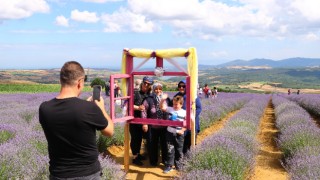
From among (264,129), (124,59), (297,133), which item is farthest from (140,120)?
(264,129)

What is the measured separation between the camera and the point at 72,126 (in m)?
2.56

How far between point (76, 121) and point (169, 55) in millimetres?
3257

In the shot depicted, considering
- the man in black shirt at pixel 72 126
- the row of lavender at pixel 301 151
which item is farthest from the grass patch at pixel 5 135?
the row of lavender at pixel 301 151

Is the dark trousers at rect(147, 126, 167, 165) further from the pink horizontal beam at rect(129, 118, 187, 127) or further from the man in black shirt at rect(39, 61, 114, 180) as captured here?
the man in black shirt at rect(39, 61, 114, 180)

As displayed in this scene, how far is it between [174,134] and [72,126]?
379cm

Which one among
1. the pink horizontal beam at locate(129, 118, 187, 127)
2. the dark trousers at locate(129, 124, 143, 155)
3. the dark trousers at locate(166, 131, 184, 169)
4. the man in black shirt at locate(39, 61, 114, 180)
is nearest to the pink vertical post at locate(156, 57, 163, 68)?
the pink horizontal beam at locate(129, 118, 187, 127)

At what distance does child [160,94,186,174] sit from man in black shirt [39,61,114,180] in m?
3.40

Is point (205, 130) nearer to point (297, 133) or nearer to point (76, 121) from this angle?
point (297, 133)

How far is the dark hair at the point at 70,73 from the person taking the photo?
8.43ft

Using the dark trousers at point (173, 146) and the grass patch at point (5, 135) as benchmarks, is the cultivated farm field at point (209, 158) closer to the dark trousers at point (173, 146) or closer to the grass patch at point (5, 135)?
the grass patch at point (5, 135)

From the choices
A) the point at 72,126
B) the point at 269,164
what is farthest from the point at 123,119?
the point at 269,164

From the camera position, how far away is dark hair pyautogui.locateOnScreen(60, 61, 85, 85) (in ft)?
8.43

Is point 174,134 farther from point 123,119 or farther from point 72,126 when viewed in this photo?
point 72,126

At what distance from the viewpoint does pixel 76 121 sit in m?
2.54
